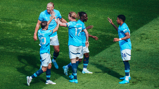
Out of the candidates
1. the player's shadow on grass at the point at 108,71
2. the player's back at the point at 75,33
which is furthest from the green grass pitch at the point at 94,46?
the player's back at the point at 75,33

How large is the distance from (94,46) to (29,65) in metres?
3.12

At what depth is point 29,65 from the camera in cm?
993

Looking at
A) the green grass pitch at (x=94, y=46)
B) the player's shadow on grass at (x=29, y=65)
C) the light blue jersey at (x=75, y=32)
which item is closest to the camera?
the light blue jersey at (x=75, y=32)

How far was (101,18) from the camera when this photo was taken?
15.4 m

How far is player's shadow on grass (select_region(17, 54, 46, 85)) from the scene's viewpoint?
9250 mm

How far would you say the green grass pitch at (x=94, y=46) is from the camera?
8.72m

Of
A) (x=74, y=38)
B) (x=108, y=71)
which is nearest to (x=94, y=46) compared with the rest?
(x=108, y=71)

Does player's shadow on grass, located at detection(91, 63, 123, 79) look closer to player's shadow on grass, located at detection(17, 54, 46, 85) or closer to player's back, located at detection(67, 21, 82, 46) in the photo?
player's back, located at detection(67, 21, 82, 46)

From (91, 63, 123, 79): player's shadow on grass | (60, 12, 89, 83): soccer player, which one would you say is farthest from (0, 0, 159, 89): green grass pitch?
(60, 12, 89, 83): soccer player

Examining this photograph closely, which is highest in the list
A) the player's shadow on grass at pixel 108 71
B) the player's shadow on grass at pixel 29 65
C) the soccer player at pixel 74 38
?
the soccer player at pixel 74 38

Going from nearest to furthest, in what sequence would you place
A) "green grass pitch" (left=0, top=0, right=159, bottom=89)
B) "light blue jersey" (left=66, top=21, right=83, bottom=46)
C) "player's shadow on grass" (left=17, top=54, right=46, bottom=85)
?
"light blue jersey" (left=66, top=21, right=83, bottom=46), "green grass pitch" (left=0, top=0, right=159, bottom=89), "player's shadow on grass" (left=17, top=54, right=46, bottom=85)

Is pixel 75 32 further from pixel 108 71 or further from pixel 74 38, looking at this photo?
pixel 108 71

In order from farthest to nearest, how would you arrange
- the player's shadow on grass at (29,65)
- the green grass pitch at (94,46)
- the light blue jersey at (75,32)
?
the player's shadow on grass at (29,65) < the green grass pitch at (94,46) < the light blue jersey at (75,32)

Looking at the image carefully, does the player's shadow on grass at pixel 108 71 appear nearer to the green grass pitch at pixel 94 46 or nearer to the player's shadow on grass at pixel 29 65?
the green grass pitch at pixel 94 46
